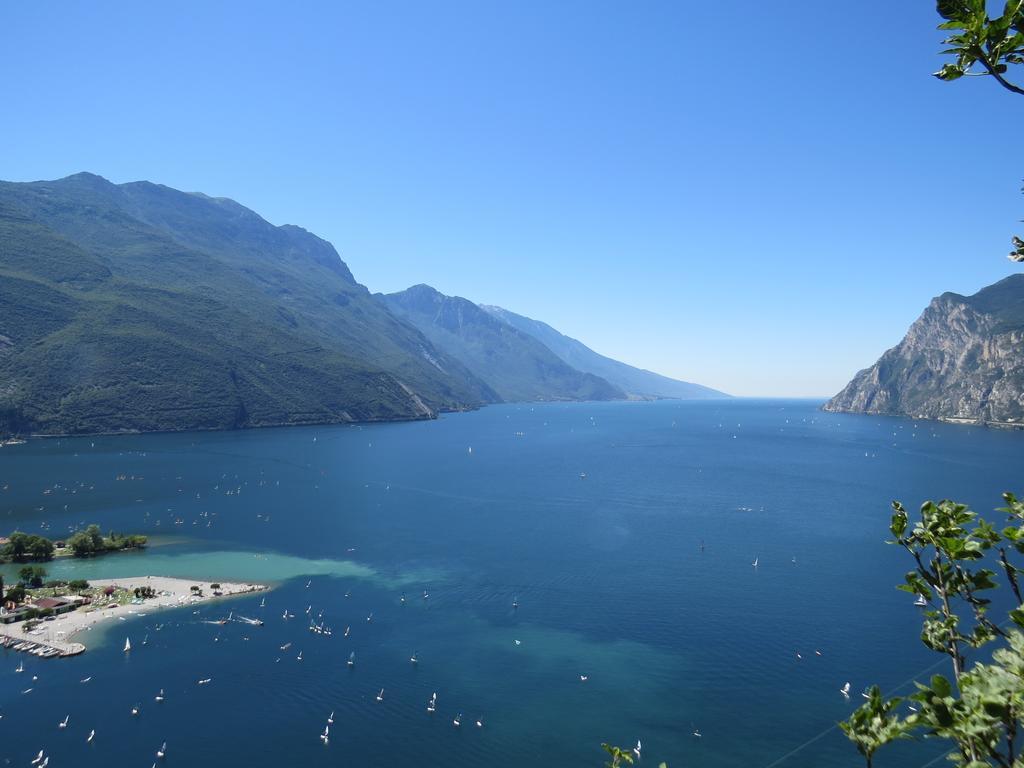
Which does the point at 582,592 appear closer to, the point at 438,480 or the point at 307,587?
the point at 307,587

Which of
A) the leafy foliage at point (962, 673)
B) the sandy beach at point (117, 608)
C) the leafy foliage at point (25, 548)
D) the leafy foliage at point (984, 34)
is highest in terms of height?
the leafy foliage at point (984, 34)

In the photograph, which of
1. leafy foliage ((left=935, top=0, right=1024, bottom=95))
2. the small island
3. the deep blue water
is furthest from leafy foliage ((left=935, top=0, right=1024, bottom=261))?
the small island

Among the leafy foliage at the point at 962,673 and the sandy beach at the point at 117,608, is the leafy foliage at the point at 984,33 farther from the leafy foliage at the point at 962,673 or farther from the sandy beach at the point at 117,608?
the sandy beach at the point at 117,608

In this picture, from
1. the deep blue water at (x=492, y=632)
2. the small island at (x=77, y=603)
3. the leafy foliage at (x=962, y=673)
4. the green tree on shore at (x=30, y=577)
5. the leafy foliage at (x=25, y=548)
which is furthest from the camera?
the leafy foliage at (x=25, y=548)

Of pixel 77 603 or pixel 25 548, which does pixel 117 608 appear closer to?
pixel 77 603

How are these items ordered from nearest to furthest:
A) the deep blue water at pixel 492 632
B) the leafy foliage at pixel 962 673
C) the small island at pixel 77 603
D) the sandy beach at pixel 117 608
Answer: the leafy foliage at pixel 962 673 → the deep blue water at pixel 492 632 → the small island at pixel 77 603 → the sandy beach at pixel 117 608

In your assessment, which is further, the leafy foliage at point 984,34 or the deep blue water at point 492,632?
the deep blue water at point 492,632

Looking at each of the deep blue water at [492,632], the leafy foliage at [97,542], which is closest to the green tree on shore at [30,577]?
the deep blue water at [492,632]
